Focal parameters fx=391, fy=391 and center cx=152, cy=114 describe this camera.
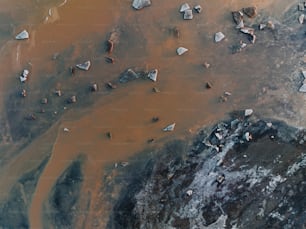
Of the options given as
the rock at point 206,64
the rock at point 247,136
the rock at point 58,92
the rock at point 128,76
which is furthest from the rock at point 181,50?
the rock at point 58,92

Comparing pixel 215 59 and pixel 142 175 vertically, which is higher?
pixel 215 59

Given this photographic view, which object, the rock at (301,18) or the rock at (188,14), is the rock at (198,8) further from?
the rock at (301,18)

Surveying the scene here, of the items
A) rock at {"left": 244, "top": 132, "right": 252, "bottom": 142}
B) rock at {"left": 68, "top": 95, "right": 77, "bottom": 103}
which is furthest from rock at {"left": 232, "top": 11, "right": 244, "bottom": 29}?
rock at {"left": 68, "top": 95, "right": 77, "bottom": 103}

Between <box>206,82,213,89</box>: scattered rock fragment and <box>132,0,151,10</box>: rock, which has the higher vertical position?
<box>132,0,151,10</box>: rock

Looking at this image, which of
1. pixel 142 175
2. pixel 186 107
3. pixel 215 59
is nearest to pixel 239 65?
pixel 215 59

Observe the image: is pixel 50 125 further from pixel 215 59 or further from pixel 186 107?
pixel 215 59

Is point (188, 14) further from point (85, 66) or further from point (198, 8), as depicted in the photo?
point (85, 66)

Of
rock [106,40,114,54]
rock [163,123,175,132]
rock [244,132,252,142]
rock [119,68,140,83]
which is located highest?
rock [106,40,114,54]

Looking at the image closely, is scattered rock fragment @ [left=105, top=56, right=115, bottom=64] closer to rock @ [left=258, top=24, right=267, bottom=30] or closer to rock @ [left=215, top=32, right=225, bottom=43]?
rock @ [left=215, top=32, right=225, bottom=43]
